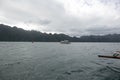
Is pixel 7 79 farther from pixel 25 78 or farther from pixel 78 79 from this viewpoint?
pixel 78 79

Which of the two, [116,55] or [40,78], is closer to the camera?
[40,78]

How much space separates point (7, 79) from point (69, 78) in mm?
7044

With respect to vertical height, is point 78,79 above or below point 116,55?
below

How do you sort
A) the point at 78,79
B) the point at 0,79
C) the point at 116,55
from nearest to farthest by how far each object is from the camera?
the point at 0,79 < the point at 78,79 < the point at 116,55

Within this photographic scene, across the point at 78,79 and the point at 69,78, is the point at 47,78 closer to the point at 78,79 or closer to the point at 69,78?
the point at 69,78

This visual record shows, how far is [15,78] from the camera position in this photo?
13.4 metres

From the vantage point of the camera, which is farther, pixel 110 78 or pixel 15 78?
pixel 110 78

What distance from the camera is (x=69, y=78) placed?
14062 mm

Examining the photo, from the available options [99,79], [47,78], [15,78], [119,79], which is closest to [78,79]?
[99,79]

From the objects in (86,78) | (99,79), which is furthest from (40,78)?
(99,79)

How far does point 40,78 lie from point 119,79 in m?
9.36

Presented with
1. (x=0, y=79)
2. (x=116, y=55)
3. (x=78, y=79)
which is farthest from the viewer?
(x=116, y=55)

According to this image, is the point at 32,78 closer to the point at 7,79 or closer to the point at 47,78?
the point at 47,78

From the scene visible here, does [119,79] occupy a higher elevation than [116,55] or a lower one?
lower
